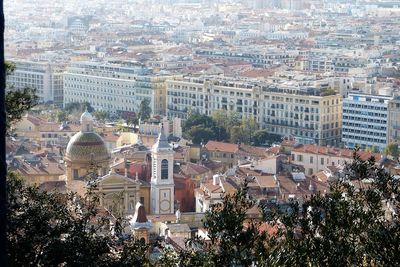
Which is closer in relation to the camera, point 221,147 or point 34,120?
point 221,147

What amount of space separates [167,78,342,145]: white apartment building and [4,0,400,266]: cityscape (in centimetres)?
5

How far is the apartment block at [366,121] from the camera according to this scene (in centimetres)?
3509

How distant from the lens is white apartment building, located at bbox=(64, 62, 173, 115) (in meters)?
43.5

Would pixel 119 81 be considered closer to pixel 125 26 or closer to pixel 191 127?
pixel 191 127

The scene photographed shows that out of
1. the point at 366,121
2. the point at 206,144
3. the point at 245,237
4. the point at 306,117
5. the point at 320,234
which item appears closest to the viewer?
the point at 320,234

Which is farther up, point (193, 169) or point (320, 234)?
point (320, 234)

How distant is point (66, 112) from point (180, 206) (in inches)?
730

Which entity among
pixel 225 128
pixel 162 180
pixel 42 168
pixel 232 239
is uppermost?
pixel 232 239

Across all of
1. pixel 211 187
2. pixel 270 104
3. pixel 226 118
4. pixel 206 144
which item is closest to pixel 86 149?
pixel 211 187

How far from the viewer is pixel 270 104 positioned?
39.1 m

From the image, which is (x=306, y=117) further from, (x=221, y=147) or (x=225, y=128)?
(x=221, y=147)

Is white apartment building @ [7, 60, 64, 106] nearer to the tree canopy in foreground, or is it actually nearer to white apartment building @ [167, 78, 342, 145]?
white apartment building @ [167, 78, 342, 145]

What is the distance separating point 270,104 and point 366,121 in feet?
16.0

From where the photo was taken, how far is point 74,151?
891 inches
